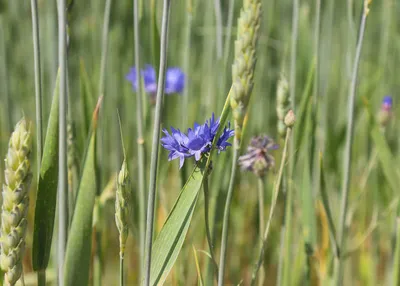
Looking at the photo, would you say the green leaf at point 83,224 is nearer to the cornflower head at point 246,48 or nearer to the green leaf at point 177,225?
the green leaf at point 177,225

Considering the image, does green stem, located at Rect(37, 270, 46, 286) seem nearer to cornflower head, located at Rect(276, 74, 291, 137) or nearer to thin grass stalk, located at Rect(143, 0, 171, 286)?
thin grass stalk, located at Rect(143, 0, 171, 286)

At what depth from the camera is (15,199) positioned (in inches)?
26.2

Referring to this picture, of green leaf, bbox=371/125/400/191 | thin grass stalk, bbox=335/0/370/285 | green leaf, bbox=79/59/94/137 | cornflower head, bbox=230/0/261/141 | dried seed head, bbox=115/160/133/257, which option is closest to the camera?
cornflower head, bbox=230/0/261/141

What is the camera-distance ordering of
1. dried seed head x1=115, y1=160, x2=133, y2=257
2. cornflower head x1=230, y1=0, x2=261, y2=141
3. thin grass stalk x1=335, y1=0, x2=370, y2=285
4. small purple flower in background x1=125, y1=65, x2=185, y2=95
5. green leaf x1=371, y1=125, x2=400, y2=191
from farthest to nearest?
small purple flower in background x1=125, y1=65, x2=185, y2=95 < green leaf x1=371, y1=125, x2=400, y2=191 < thin grass stalk x1=335, y1=0, x2=370, y2=285 < dried seed head x1=115, y1=160, x2=133, y2=257 < cornflower head x1=230, y1=0, x2=261, y2=141

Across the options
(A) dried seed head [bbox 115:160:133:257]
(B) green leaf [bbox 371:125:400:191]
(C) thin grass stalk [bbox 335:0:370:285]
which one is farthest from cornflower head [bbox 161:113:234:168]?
(B) green leaf [bbox 371:125:400:191]

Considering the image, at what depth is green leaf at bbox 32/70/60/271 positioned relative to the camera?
0.75 meters

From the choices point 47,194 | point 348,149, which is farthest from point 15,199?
point 348,149

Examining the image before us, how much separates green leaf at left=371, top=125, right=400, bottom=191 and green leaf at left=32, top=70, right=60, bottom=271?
2.55ft

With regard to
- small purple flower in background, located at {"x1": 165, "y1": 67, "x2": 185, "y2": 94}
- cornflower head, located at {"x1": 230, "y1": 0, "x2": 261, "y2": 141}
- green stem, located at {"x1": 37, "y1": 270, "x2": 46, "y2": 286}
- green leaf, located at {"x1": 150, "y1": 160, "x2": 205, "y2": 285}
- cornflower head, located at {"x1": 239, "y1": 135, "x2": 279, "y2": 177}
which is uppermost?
small purple flower in background, located at {"x1": 165, "y1": 67, "x2": 185, "y2": 94}

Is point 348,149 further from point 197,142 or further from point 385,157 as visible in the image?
point 197,142

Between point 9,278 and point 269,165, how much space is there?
0.55 meters

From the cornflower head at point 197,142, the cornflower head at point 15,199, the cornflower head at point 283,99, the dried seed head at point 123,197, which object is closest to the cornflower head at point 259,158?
the cornflower head at point 283,99

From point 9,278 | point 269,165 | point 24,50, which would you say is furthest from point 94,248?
point 24,50

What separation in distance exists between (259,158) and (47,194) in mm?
450
